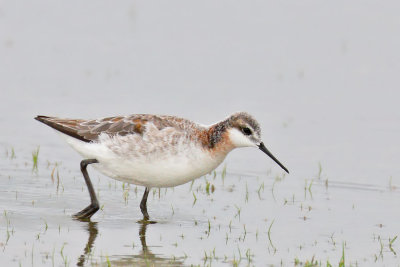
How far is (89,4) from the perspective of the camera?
90.9ft

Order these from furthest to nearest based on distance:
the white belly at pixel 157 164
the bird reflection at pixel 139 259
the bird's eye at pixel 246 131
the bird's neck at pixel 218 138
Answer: the bird's eye at pixel 246 131 < the bird's neck at pixel 218 138 < the white belly at pixel 157 164 < the bird reflection at pixel 139 259

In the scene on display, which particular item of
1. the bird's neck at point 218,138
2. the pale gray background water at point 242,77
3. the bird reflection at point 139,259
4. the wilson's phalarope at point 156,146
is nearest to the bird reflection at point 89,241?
the bird reflection at point 139,259

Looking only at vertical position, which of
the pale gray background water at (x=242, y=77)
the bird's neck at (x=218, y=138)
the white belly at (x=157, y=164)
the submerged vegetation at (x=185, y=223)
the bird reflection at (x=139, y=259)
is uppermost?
the pale gray background water at (x=242, y=77)

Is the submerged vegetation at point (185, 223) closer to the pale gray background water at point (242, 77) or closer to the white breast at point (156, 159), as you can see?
the pale gray background water at point (242, 77)

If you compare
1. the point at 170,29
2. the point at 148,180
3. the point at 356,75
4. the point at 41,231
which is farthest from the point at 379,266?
the point at 170,29

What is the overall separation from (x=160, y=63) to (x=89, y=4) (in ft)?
21.0

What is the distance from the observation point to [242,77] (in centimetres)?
2178

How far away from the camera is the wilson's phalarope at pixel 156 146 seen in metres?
12.1

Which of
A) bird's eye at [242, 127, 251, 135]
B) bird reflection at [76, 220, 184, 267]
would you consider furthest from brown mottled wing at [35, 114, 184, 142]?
bird reflection at [76, 220, 184, 267]

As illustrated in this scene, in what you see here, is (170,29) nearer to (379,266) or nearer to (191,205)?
(191,205)

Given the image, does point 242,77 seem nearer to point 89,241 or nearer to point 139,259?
point 89,241

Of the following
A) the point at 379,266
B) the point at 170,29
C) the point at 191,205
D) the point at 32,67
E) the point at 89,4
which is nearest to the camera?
the point at 379,266

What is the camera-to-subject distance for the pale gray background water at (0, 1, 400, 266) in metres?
16.2

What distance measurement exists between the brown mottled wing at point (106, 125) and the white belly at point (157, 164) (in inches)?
8.9
